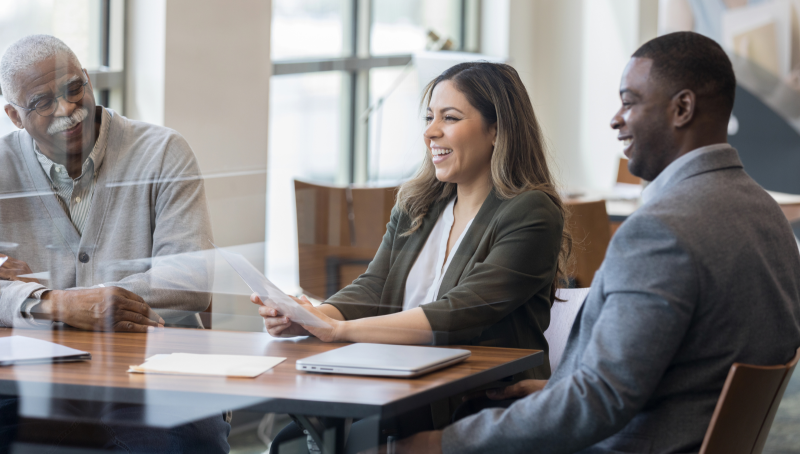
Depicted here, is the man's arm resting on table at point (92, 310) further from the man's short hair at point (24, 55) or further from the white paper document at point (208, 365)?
the man's short hair at point (24, 55)

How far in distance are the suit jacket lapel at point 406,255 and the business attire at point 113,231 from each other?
0.42m

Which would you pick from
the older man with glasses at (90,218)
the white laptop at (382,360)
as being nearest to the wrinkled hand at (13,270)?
the older man with glasses at (90,218)

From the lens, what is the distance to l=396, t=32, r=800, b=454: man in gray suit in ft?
3.30

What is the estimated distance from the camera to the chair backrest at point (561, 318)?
1.67 meters

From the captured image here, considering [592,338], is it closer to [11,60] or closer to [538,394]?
[538,394]

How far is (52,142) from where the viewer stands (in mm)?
1654

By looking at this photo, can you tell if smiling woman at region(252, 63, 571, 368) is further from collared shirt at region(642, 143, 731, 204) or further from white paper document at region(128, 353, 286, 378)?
collared shirt at region(642, 143, 731, 204)

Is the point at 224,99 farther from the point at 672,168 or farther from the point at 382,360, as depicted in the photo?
the point at 672,168

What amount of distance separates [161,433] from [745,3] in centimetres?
343

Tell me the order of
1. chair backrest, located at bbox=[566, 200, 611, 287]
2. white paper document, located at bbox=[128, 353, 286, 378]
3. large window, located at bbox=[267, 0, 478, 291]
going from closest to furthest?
white paper document, located at bbox=[128, 353, 286, 378], chair backrest, located at bbox=[566, 200, 611, 287], large window, located at bbox=[267, 0, 478, 291]

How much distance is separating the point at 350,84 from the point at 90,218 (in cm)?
257

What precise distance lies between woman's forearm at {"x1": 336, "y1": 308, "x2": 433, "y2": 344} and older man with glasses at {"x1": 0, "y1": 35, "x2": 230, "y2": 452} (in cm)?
32

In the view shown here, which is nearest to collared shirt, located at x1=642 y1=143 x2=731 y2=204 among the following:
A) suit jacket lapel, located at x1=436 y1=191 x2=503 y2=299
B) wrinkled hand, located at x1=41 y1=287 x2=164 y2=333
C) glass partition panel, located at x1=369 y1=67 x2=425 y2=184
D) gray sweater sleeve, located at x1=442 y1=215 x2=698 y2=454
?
gray sweater sleeve, located at x1=442 y1=215 x2=698 y2=454

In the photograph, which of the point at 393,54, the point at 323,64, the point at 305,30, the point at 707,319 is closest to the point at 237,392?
the point at 707,319
